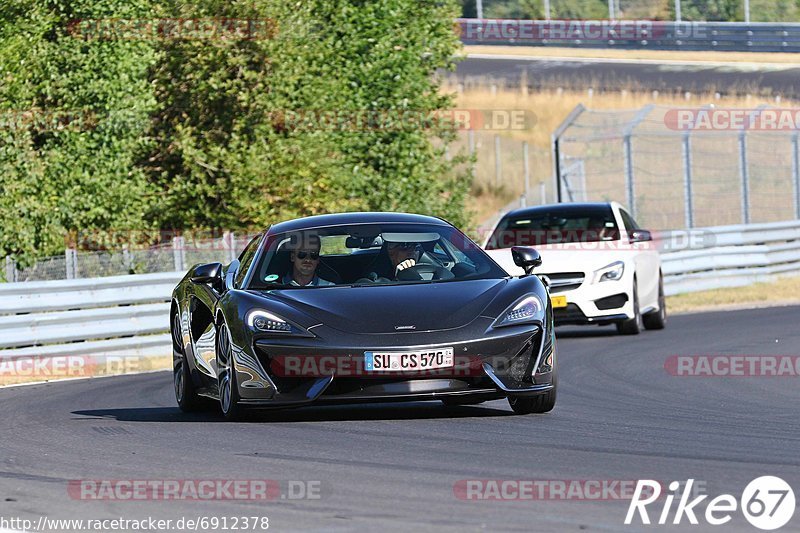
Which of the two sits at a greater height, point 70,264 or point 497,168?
point 70,264

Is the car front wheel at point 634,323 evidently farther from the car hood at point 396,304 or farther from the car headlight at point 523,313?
the car headlight at point 523,313

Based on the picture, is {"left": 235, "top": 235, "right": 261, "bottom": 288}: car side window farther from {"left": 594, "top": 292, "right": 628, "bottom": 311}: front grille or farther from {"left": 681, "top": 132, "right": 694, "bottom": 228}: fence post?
{"left": 681, "top": 132, "right": 694, "bottom": 228}: fence post

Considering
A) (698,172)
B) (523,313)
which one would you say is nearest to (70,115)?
(523,313)

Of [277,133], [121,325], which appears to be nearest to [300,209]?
[277,133]

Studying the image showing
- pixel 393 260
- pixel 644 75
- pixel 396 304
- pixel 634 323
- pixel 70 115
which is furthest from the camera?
pixel 644 75

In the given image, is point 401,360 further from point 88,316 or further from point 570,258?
point 88,316

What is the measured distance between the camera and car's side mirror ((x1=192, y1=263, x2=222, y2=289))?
10203mm

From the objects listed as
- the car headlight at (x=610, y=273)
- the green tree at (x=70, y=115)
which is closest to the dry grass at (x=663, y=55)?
the green tree at (x=70, y=115)

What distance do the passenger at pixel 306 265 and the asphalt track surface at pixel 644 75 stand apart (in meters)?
39.6

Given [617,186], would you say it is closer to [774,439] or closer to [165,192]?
[165,192]

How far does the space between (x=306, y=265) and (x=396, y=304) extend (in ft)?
3.38

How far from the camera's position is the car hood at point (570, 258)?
17391 millimetres

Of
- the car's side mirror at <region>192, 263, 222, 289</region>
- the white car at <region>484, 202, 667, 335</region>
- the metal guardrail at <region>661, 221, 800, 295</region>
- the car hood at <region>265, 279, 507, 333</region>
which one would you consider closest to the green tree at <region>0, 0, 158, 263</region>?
the white car at <region>484, 202, 667, 335</region>

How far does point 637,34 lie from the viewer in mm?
57281
